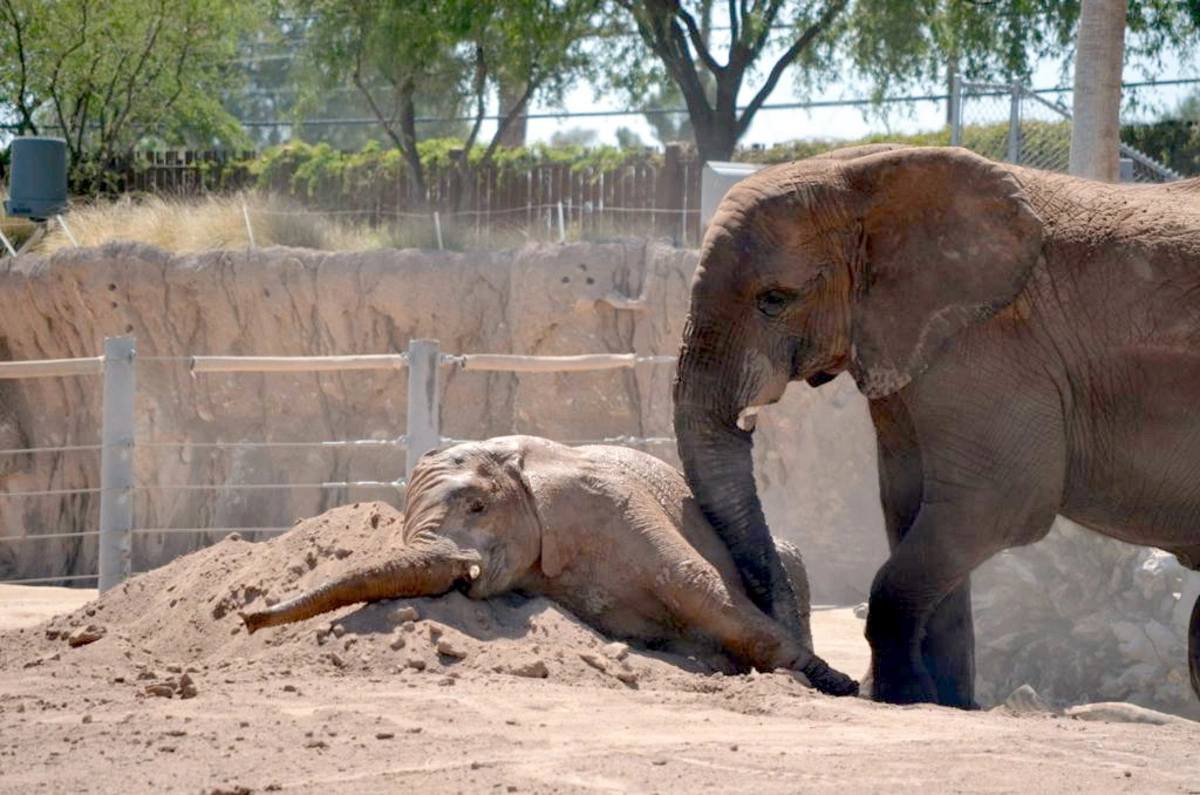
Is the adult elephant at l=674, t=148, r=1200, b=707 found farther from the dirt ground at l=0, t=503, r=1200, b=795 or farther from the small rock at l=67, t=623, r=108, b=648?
the small rock at l=67, t=623, r=108, b=648

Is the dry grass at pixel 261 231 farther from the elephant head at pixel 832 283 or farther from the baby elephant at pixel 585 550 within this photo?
the baby elephant at pixel 585 550

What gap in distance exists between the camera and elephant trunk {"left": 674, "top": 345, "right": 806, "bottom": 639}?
6410 mm

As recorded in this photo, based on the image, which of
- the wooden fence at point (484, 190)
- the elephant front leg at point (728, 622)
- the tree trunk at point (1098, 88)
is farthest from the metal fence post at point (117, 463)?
the wooden fence at point (484, 190)

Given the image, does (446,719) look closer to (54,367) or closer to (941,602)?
(941,602)

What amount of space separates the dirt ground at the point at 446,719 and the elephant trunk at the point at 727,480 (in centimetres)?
52

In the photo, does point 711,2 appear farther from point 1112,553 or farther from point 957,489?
point 957,489

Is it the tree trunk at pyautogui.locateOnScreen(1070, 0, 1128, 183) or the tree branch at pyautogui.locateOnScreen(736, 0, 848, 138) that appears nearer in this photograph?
the tree trunk at pyautogui.locateOnScreen(1070, 0, 1128, 183)

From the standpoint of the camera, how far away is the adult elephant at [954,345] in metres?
6.21

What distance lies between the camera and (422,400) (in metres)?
9.97

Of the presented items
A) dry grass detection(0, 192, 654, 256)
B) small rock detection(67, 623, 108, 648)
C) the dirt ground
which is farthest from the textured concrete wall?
the dirt ground

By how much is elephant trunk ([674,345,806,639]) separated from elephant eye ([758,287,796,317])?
0.31m

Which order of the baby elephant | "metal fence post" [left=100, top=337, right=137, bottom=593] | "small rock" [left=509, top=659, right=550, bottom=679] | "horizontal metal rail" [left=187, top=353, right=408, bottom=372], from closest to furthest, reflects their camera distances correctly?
1. "small rock" [left=509, top=659, right=550, bottom=679]
2. the baby elephant
3. "metal fence post" [left=100, top=337, right=137, bottom=593]
4. "horizontal metal rail" [left=187, top=353, right=408, bottom=372]

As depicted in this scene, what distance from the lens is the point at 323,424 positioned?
18.7 m

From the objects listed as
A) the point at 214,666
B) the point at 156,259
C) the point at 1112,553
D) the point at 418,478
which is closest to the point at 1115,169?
the point at 1112,553
